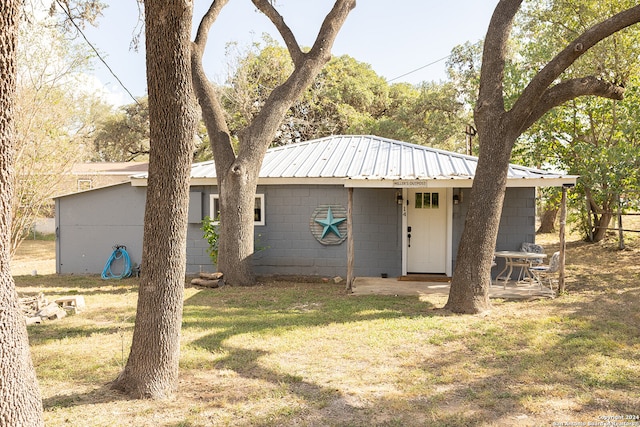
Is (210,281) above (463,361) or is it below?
above

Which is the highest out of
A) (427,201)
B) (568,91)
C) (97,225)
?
(568,91)

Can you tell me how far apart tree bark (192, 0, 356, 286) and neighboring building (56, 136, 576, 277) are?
0.98m

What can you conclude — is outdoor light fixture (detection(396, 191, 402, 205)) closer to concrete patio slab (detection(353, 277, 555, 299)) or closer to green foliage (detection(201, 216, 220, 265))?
concrete patio slab (detection(353, 277, 555, 299))

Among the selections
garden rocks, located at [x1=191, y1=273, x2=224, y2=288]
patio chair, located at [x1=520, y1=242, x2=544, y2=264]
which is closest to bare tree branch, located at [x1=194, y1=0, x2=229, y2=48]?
garden rocks, located at [x1=191, y1=273, x2=224, y2=288]

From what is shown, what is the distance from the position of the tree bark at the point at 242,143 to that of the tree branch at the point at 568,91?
5070 millimetres

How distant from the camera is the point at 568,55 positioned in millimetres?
7086

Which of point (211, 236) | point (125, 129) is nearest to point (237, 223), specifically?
point (211, 236)

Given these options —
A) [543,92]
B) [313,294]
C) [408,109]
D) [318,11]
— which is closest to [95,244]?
[313,294]

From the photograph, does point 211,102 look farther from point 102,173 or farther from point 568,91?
point 102,173

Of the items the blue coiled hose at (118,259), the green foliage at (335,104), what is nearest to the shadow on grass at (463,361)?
the blue coiled hose at (118,259)

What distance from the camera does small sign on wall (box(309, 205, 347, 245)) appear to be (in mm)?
11352

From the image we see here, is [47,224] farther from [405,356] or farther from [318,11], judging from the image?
[405,356]

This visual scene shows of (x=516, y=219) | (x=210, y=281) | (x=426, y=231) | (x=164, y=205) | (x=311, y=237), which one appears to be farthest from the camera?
(x=311, y=237)

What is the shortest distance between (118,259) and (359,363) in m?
8.68
